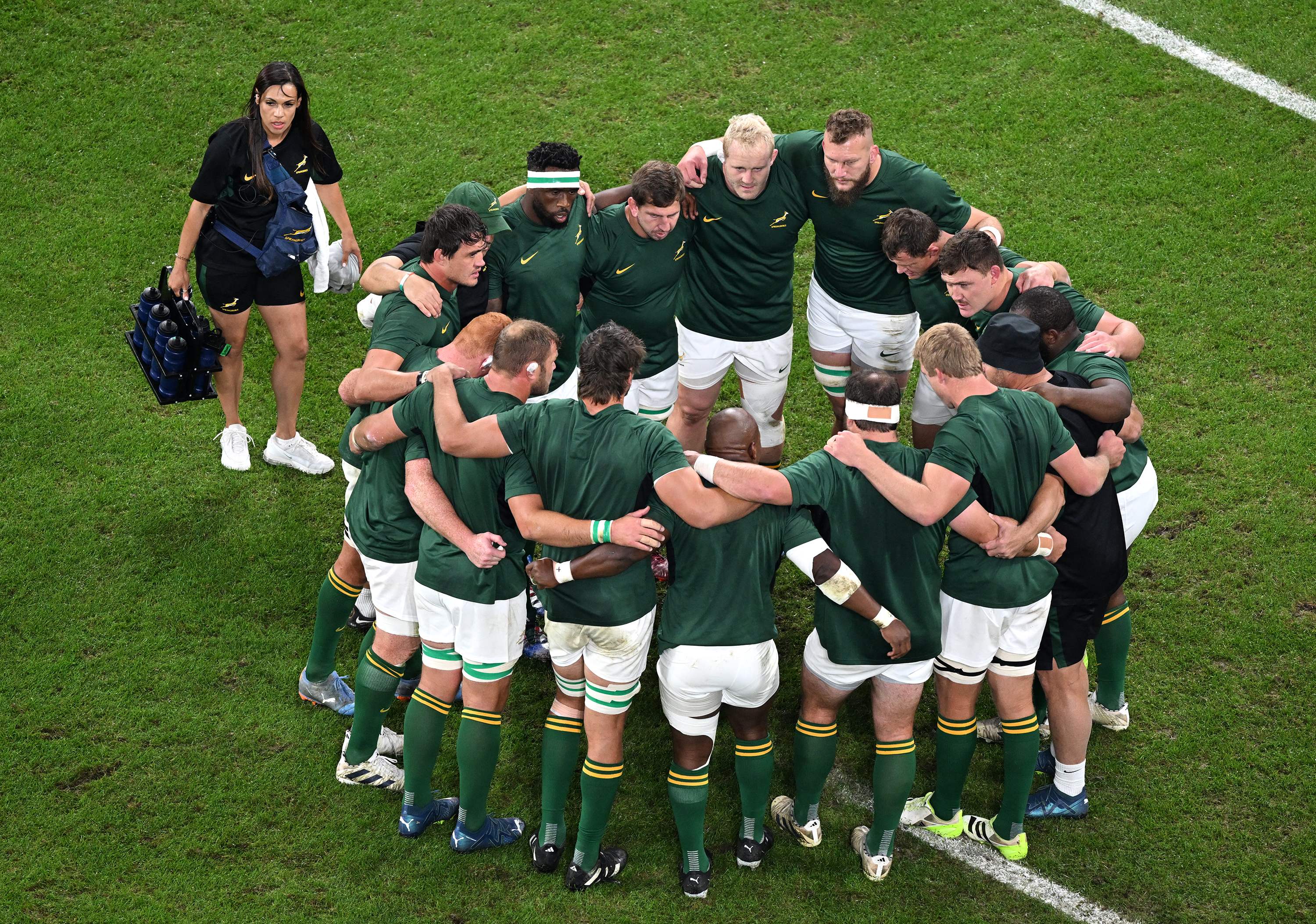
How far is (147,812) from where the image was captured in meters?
5.50

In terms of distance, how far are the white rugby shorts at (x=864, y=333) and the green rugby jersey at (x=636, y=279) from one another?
2.71 ft

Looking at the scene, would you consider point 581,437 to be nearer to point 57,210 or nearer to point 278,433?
point 278,433

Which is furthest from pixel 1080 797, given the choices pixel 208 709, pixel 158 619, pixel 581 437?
pixel 158 619

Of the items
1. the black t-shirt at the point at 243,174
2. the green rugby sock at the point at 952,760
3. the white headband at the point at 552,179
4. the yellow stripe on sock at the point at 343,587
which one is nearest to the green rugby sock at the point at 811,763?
the green rugby sock at the point at 952,760

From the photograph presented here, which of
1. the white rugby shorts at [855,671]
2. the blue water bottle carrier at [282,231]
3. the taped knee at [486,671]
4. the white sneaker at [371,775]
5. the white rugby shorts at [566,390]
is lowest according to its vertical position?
the white sneaker at [371,775]

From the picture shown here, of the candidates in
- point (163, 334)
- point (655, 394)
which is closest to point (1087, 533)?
point (655, 394)

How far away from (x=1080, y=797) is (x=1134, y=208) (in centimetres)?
479

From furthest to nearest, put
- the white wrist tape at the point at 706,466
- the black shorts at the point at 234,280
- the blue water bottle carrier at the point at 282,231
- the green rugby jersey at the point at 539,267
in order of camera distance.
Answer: the black shorts at the point at 234,280 < the blue water bottle carrier at the point at 282,231 < the green rugby jersey at the point at 539,267 < the white wrist tape at the point at 706,466

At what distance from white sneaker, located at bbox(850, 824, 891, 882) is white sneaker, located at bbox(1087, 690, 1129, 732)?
4.38ft

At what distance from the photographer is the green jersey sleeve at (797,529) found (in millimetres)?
4703

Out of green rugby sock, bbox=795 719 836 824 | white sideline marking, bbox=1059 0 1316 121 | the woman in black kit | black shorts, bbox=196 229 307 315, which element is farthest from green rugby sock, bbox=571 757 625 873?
white sideline marking, bbox=1059 0 1316 121

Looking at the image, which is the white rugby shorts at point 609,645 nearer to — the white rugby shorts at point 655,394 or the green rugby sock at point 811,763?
the green rugby sock at point 811,763

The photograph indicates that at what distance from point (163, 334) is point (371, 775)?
266cm

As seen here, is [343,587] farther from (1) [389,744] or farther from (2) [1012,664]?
(2) [1012,664]
